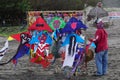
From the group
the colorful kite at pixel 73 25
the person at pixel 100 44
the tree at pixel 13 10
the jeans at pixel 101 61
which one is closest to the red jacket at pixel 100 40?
the person at pixel 100 44

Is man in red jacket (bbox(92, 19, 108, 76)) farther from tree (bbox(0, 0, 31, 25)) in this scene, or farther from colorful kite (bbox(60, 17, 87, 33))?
tree (bbox(0, 0, 31, 25))

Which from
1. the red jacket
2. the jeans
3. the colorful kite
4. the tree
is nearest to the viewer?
the colorful kite

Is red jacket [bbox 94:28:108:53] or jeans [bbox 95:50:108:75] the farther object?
jeans [bbox 95:50:108:75]

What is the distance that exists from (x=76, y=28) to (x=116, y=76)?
1.94 meters

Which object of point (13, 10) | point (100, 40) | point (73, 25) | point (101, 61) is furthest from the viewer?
point (13, 10)

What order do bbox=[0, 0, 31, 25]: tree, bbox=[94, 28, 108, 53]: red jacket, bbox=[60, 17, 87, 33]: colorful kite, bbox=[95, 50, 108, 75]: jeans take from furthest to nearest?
bbox=[0, 0, 31, 25]: tree, bbox=[95, 50, 108, 75]: jeans, bbox=[94, 28, 108, 53]: red jacket, bbox=[60, 17, 87, 33]: colorful kite

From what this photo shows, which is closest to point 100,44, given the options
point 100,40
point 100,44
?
point 100,44

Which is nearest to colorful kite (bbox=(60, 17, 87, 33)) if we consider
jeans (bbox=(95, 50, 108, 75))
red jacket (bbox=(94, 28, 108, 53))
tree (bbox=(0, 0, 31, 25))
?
red jacket (bbox=(94, 28, 108, 53))

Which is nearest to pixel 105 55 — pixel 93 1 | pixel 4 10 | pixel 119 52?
pixel 119 52

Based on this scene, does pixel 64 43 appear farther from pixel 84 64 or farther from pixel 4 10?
pixel 4 10

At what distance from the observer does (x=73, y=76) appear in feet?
39.9

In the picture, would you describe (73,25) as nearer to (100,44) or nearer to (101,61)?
(100,44)

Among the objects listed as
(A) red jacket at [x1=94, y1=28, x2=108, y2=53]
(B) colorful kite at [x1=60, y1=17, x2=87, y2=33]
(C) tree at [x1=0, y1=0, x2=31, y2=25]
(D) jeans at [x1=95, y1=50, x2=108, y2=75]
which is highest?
(C) tree at [x1=0, y1=0, x2=31, y2=25]

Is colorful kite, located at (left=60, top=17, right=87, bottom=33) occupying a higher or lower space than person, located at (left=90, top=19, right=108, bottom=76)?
higher
